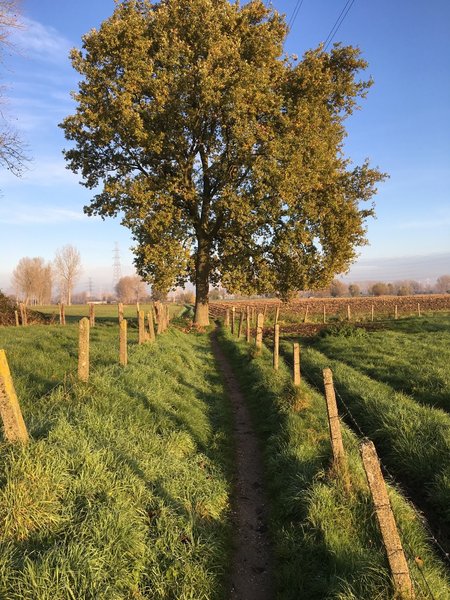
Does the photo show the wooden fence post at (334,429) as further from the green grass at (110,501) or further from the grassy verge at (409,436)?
the green grass at (110,501)

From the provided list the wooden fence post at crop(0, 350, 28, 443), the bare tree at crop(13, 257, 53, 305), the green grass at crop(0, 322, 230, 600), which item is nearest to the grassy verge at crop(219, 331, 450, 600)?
the green grass at crop(0, 322, 230, 600)

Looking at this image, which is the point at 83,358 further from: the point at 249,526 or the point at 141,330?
the point at 141,330

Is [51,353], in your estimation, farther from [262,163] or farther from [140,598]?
[262,163]

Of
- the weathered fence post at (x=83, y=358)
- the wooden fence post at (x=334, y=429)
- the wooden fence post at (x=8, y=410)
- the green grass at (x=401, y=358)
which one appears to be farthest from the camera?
the green grass at (x=401, y=358)

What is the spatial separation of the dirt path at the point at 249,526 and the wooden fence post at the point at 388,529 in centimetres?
144

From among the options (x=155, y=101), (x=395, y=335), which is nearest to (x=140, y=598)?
(x=395, y=335)

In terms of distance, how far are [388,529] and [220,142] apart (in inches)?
944

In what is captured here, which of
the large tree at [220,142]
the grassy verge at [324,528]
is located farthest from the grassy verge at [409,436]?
the large tree at [220,142]

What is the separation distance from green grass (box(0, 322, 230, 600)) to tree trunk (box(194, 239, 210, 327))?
1930cm

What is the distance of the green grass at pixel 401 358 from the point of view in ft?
34.9

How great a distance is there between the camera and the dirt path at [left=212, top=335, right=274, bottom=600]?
4480 millimetres

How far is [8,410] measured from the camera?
4758 mm

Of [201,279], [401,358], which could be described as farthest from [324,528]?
[201,279]

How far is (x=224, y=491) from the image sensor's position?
620cm
